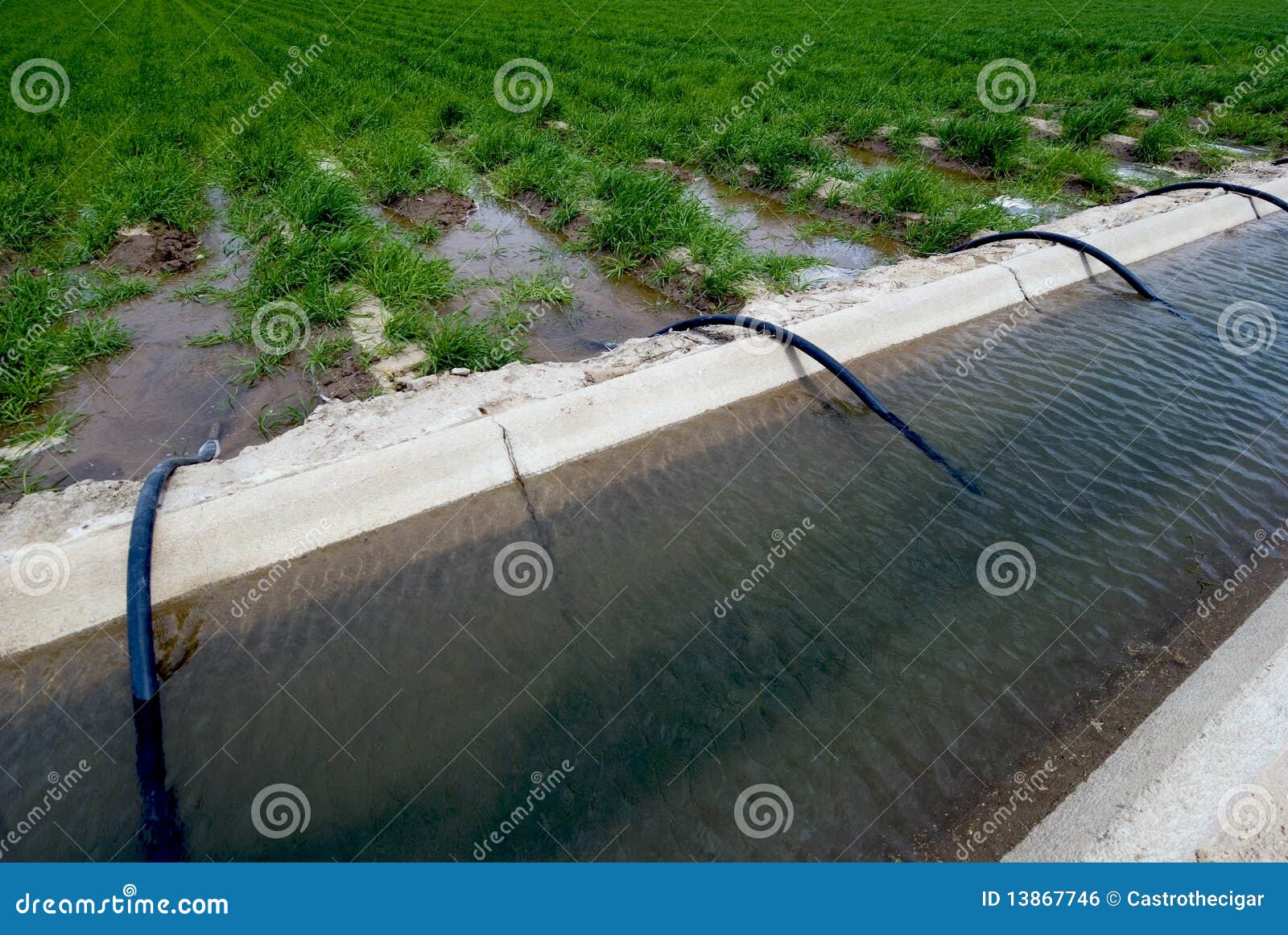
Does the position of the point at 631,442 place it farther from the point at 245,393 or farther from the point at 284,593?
the point at 245,393

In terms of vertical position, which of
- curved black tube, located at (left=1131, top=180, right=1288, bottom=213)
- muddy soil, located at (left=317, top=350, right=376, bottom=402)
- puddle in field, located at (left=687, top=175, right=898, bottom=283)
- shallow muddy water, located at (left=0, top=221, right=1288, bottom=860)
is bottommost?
shallow muddy water, located at (left=0, top=221, right=1288, bottom=860)

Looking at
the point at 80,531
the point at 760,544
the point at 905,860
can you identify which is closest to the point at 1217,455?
the point at 760,544

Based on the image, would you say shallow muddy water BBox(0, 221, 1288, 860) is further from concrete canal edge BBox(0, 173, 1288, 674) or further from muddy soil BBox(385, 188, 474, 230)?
muddy soil BBox(385, 188, 474, 230)

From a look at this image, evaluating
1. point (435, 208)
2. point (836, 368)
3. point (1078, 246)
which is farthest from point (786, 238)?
point (435, 208)

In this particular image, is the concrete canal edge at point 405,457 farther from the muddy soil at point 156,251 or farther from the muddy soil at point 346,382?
the muddy soil at point 156,251

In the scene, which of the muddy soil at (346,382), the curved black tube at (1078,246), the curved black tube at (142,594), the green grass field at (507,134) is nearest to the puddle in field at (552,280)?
the green grass field at (507,134)

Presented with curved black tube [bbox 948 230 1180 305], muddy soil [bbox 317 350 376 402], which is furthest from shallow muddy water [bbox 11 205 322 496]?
curved black tube [bbox 948 230 1180 305]

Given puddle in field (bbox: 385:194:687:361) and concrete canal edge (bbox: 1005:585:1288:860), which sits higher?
puddle in field (bbox: 385:194:687:361)
